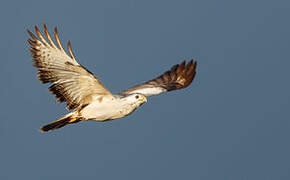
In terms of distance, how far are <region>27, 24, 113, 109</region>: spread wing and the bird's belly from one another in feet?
0.80

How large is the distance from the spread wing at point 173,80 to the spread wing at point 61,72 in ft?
8.13

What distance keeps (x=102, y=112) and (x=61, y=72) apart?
1093 millimetres

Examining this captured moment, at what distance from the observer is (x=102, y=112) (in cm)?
941

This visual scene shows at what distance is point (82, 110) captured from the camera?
955cm

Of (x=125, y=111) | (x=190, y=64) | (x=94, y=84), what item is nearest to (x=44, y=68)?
(x=94, y=84)

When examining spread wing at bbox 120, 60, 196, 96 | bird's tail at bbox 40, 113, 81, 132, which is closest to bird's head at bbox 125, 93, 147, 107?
bird's tail at bbox 40, 113, 81, 132

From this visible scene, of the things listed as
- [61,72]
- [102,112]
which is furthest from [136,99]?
[61,72]

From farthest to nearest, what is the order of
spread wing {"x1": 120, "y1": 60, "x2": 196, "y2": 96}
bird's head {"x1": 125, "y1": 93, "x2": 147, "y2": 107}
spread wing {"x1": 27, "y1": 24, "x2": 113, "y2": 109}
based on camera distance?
spread wing {"x1": 120, "y1": 60, "x2": 196, "y2": 96} → bird's head {"x1": 125, "y1": 93, "x2": 147, "y2": 107} → spread wing {"x1": 27, "y1": 24, "x2": 113, "y2": 109}

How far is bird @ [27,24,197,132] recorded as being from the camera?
8.73 metres

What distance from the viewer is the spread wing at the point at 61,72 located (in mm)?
8703

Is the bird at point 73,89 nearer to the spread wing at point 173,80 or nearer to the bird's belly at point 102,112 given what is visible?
the bird's belly at point 102,112

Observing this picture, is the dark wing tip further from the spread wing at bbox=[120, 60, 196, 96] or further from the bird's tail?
the bird's tail

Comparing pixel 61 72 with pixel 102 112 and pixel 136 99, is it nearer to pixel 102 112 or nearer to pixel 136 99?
pixel 102 112

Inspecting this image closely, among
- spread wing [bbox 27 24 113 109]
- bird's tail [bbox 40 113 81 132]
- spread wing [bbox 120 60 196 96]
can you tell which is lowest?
bird's tail [bbox 40 113 81 132]
